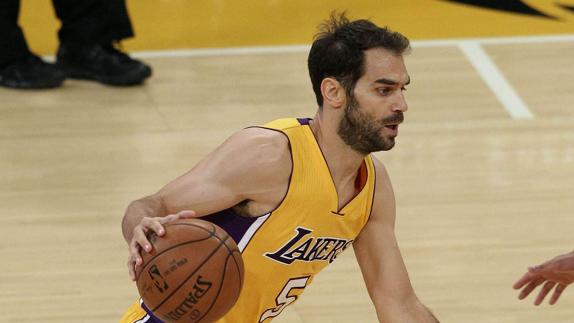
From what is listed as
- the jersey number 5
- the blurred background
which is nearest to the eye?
the jersey number 5

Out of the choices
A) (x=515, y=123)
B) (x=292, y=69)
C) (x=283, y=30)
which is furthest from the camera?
(x=283, y=30)

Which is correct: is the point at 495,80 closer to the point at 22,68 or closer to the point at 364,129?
the point at 22,68

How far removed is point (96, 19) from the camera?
28.4 ft

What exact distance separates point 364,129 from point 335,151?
202 millimetres

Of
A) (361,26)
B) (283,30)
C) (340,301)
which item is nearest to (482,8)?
(283,30)

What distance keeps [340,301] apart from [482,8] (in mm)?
4613

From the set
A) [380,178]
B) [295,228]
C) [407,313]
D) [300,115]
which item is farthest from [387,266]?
[300,115]

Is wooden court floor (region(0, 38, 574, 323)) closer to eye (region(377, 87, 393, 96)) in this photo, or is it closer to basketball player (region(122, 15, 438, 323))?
basketball player (region(122, 15, 438, 323))

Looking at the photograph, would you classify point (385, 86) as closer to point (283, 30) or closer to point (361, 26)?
point (361, 26)

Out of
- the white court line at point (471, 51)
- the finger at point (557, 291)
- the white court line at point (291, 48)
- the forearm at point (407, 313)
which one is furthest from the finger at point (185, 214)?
the white court line at point (291, 48)

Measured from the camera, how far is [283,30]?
9.77m

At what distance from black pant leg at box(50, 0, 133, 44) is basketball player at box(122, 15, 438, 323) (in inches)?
162

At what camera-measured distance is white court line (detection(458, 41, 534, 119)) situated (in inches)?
332

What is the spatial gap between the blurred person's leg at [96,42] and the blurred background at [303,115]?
0.11 meters
